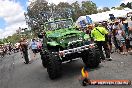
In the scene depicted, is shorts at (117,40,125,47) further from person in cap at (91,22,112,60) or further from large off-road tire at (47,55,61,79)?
large off-road tire at (47,55,61,79)

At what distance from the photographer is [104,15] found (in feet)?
163

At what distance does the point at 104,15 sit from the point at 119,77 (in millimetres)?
39098

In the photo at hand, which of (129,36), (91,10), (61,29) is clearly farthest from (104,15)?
(91,10)

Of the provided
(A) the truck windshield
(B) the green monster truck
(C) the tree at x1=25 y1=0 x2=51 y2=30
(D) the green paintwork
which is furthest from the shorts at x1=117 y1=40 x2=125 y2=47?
(C) the tree at x1=25 y1=0 x2=51 y2=30

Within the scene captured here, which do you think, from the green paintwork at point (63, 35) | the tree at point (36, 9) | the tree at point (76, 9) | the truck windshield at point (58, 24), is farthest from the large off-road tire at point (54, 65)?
the tree at point (76, 9)

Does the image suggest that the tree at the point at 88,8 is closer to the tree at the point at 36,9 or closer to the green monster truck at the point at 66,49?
the tree at the point at 36,9

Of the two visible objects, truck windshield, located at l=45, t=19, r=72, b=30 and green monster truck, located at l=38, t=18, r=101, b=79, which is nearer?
green monster truck, located at l=38, t=18, r=101, b=79

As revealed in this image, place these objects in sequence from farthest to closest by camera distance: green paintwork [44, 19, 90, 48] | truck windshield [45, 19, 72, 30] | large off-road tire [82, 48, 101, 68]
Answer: truck windshield [45, 19, 72, 30] < large off-road tire [82, 48, 101, 68] < green paintwork [44, 19, 90, 48]

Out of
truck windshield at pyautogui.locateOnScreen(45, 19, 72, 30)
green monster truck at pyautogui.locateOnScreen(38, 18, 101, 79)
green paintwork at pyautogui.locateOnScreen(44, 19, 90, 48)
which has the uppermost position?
truck windshield at pyautogui.locateOnScreen(45, 19, 72, 30)

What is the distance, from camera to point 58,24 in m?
15.8

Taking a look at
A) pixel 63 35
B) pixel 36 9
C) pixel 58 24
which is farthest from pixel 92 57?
pixel 36 9

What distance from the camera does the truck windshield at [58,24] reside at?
15.7 meters

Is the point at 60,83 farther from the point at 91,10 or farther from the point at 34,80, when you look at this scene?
the point at 91,10

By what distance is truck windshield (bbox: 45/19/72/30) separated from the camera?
15.7 metres
